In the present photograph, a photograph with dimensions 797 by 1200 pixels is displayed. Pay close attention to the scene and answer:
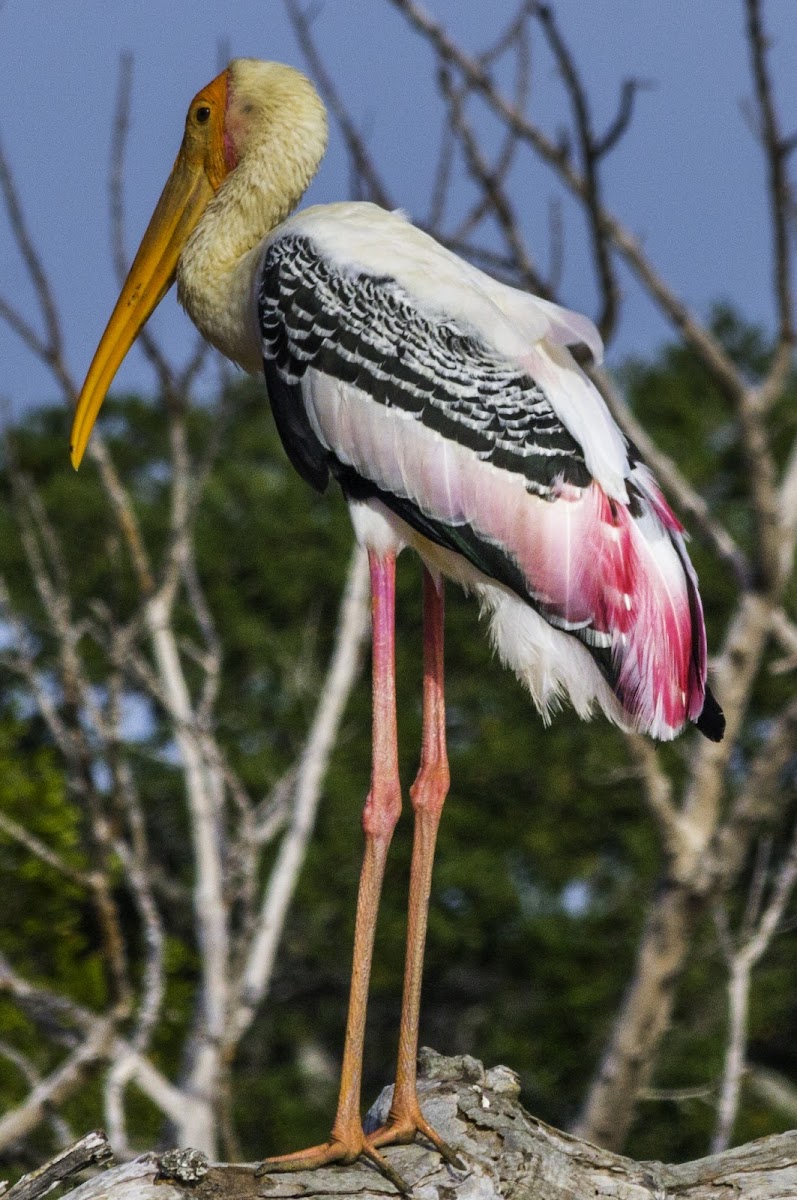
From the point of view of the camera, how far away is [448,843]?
11.0 m

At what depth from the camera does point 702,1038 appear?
9672 millimetres

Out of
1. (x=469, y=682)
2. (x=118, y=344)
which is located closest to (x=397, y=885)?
(x=469, y=682)

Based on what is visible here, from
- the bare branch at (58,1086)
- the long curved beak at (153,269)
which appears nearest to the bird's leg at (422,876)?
the long curved beak at (153,269)

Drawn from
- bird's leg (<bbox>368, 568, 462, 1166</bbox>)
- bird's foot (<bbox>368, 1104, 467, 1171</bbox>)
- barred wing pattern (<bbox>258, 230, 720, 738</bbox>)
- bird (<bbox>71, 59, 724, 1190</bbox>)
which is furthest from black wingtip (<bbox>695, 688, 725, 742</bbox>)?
bird's foot (<bbox>368, 1104, 467, 1171</bbox>)

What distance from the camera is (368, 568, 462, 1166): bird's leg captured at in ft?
10.4

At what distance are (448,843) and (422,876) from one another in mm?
7427

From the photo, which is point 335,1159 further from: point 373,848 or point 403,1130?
point 373,848

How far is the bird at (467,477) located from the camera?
135 inches

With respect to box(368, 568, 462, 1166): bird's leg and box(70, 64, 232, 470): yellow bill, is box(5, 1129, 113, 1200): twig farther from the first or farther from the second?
box(70, 64, 232, 470): yellow bill

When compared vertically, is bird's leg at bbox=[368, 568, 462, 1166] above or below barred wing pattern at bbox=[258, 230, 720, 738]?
below

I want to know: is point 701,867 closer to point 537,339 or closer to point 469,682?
point 537,339

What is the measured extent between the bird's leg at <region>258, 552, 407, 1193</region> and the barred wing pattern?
0.18m

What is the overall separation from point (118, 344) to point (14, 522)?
28.9ft

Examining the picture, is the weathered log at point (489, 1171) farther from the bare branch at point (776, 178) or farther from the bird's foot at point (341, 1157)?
the bare branch at point (776, 178)
